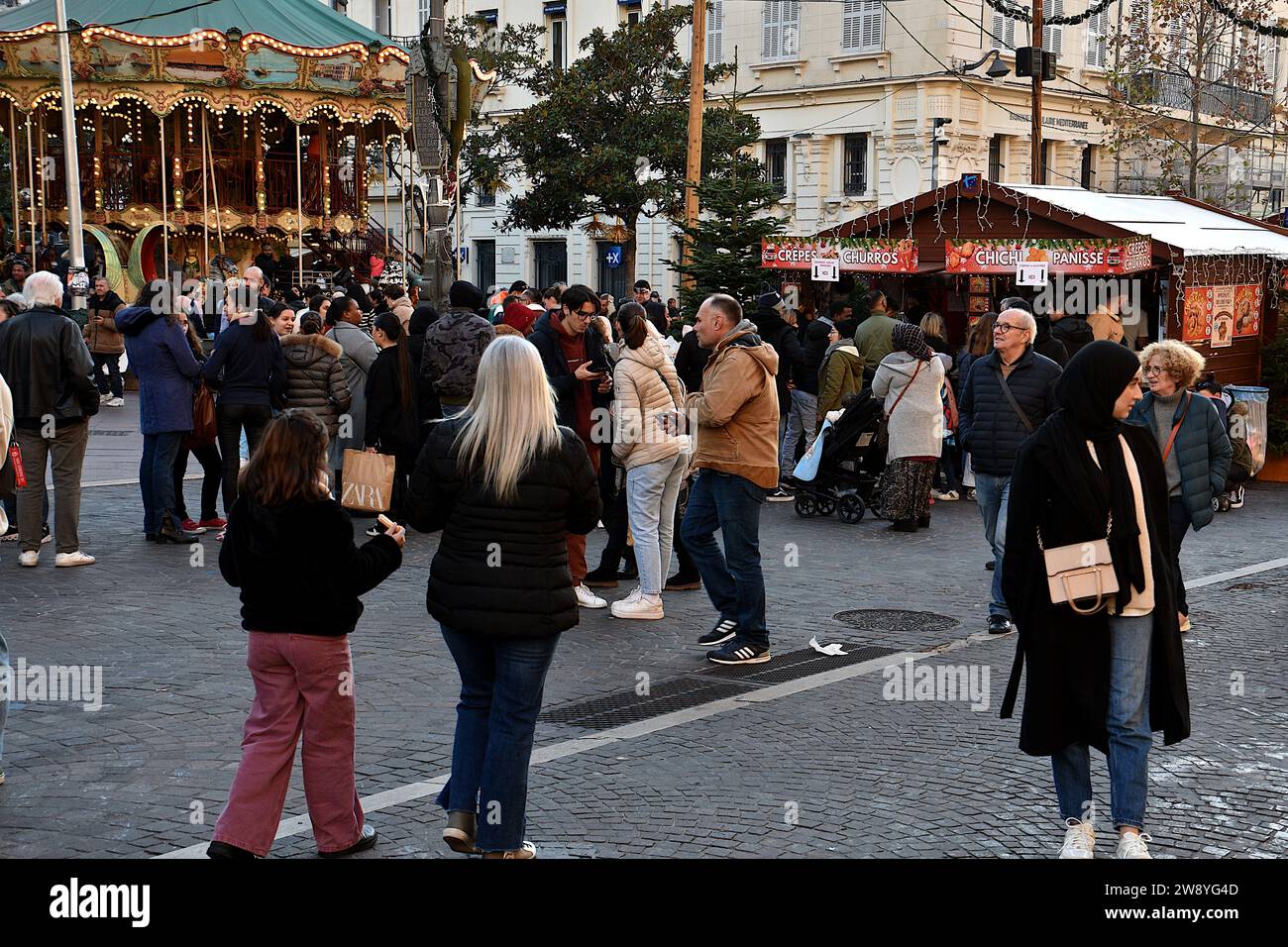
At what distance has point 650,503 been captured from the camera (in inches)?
355

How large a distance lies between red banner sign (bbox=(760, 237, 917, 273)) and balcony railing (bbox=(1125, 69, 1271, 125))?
697 inches

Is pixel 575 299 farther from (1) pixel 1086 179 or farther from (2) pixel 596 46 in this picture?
(1) pixel 1086 179

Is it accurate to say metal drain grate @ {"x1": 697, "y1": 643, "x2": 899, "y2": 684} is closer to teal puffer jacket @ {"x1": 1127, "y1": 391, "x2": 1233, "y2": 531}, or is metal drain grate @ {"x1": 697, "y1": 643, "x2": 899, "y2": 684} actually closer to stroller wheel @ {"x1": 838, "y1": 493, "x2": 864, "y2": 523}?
teal puffer jacket @ {"x1": 1127, "y1": 391, "x2": 1233, "y2": 531}

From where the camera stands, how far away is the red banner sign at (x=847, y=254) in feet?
58.9

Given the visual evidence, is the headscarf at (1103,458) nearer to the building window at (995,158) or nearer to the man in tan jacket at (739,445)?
the man in tan jacket at (739,445)

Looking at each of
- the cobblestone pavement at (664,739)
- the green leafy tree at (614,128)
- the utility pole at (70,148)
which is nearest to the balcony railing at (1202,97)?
the green leafy tree at (614,128)

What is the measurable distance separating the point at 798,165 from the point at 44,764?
36672mm

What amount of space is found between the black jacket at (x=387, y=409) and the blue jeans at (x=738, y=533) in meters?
3.94

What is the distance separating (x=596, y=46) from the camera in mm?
35344

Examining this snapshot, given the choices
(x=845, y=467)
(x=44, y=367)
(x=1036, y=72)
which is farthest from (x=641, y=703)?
(x=1036, y=72)

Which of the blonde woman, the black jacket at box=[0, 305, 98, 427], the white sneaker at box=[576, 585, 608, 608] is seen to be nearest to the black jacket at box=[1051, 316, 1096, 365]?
the white sneaker at box=[576, 585, 608, 608]

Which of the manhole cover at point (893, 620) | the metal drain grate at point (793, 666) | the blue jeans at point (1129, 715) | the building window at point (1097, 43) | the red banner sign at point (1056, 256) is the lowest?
the manhole cover at point (893, 620)

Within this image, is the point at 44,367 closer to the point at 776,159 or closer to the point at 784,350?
the point at 784,350
